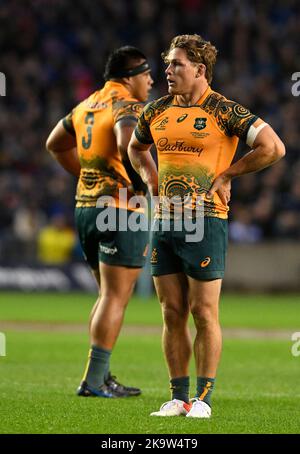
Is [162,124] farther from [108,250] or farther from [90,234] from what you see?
[90,234]

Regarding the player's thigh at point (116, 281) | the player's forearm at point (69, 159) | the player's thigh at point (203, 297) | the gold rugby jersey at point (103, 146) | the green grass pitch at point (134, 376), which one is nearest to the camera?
the green grass pitch at point (134, 376)

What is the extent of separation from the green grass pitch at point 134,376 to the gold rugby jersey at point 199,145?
1.48 m

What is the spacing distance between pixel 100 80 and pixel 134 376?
17.5m

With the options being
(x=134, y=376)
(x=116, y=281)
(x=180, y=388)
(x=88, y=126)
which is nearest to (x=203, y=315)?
(x=180, y=388)

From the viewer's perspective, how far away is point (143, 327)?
1608 centimetres

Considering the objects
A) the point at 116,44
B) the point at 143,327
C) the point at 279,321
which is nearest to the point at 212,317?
the point at 143,327

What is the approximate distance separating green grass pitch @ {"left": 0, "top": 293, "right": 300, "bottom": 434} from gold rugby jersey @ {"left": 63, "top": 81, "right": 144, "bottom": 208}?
1.70 meters

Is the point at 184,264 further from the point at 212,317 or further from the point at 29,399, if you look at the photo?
the point at 29,399

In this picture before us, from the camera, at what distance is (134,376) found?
1051cm

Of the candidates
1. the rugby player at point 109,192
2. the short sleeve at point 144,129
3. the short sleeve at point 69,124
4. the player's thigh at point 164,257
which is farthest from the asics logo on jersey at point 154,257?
the short sleeve at point 69,124

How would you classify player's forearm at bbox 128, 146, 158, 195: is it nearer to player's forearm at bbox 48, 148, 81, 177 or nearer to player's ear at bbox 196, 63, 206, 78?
player's ear at bbox 196, 63, 206, 78

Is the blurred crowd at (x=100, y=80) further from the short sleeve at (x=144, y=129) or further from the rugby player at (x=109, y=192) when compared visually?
the short sleeve at (x=144, y=129)

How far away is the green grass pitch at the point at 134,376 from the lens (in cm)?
721

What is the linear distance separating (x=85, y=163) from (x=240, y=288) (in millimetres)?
13802
